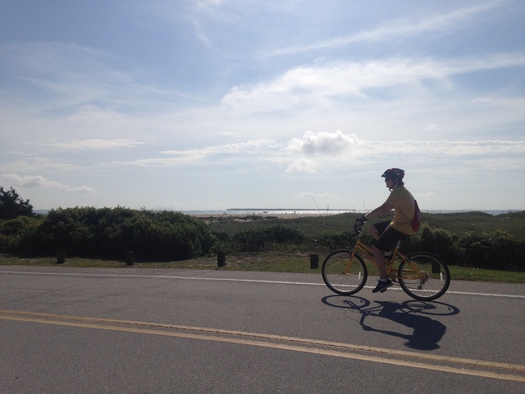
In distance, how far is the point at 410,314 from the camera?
7.44 m

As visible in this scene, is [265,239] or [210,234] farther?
[210,234]

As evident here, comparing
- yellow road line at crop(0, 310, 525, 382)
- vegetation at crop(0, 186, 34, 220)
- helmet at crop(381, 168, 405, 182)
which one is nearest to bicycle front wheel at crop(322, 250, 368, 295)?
helmet at crop(381, 168, 405, 182)

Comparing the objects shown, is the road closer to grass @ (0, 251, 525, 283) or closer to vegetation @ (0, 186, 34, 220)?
grass @ (0, 251, 525, 283)

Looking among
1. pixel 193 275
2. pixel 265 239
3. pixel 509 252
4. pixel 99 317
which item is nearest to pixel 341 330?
pixel 99 317

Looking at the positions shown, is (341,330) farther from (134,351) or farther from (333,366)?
(134,351)

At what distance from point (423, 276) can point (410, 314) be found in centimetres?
111

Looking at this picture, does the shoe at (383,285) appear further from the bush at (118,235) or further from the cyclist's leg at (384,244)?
the bush at (118,235)

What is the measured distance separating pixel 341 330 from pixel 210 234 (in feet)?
57.4

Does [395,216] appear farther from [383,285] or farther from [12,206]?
[12,206]

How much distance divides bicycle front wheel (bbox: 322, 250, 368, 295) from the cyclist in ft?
1.60

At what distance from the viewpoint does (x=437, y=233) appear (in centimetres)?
1678

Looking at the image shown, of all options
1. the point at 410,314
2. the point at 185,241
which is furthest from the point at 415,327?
the point at 185,241

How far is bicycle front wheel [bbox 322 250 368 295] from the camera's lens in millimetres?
9008

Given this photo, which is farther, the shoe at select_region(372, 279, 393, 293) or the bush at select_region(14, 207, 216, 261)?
the bush at select_region(14, 207, 216, 261)
